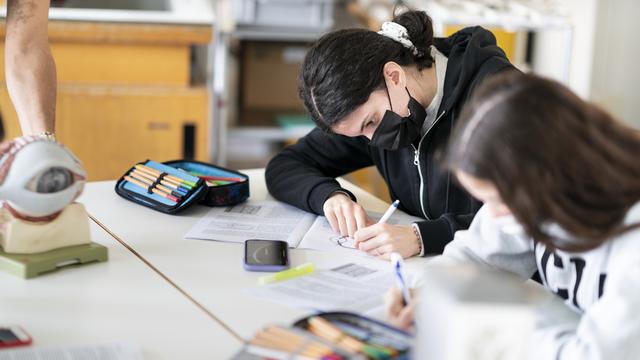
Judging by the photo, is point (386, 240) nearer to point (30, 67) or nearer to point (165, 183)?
point (165, 183)

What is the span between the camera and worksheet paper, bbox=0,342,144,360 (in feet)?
3.78

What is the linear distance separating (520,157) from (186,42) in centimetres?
245

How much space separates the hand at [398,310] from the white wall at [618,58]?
11.0 ft

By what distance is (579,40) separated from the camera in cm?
449

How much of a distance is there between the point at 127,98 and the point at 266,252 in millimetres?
1980

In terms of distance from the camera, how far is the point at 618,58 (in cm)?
441

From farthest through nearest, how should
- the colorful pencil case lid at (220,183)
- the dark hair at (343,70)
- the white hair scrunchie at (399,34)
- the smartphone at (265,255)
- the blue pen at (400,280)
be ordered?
1. the colorful pencil case lid at (220,183)
2. the white hair scrunchie at (399,34)
3. the dark hair at (343,70)
4. the smartphone at (265,255)
5. the blue pen at (400,280)

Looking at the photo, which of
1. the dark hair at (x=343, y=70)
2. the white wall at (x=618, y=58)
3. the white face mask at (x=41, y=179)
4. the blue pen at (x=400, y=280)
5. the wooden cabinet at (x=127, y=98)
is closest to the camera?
the blue pen at (x=400, y=280)

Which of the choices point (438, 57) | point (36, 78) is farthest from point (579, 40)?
point (36, 78)

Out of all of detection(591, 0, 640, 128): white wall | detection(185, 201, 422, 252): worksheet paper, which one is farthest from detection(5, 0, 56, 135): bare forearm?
detection(591, 0, 640, 128): white wall

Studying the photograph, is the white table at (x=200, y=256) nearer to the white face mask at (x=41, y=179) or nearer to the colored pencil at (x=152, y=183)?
the colored pencil at (x=152, y=183)

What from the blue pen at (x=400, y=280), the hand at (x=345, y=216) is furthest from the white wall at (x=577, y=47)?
the blue pen at (x=400, y=280)

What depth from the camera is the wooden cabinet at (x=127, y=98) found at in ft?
10.8

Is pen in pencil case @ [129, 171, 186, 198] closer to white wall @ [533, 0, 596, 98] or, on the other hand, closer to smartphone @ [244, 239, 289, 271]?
smartphone @ [244, 239, 289, 271]
